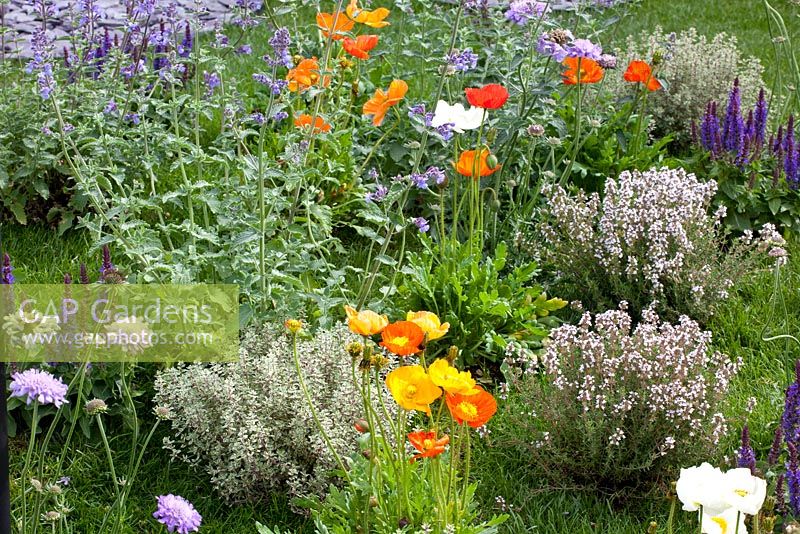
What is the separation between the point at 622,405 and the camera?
2.64 metres

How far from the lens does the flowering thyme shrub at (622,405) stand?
268cm

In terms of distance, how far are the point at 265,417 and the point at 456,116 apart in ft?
3.58

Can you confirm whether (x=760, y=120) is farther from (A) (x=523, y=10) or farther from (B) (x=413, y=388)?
(B) (x=413, y=388)

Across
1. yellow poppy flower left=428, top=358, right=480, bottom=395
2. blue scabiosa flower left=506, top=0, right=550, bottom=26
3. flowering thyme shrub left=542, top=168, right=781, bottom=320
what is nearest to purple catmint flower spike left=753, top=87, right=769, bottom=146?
flowering thyme shrub left=542, top=168, right=781, bottom=320

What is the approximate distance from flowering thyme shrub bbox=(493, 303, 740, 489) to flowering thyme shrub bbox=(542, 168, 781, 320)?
55 centimetres

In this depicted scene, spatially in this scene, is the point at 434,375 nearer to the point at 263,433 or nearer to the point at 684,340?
the point at 263,433

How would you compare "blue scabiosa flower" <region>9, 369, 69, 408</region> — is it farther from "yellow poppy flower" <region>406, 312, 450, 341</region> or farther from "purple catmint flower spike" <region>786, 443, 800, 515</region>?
"purple catmint flower spike" <region>786, 443, 800, 515</region>

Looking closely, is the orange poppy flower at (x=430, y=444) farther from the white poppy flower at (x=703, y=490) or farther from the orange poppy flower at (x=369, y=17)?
the orange poppy flower at (x=369, y=17)

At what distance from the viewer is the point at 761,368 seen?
3324 mm

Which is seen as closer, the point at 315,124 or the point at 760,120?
the point at 315,124

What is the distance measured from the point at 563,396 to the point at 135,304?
126cm

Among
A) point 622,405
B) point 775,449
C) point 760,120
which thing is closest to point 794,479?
point 775,449

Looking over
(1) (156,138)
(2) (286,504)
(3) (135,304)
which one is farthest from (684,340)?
(1) (156,138)

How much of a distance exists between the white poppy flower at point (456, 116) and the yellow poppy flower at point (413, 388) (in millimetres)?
1263
